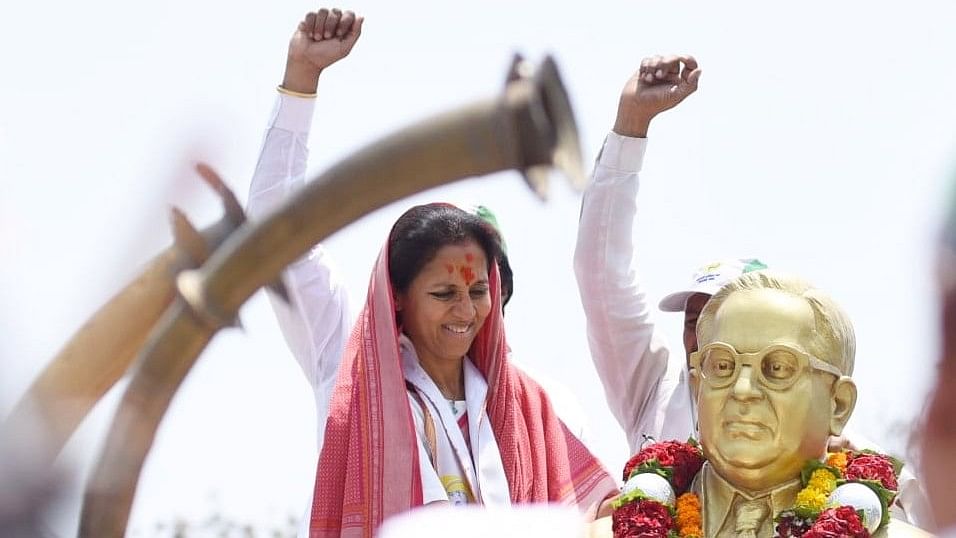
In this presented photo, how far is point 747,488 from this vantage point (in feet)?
13.3

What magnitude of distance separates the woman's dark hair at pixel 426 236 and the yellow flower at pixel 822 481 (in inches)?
57.5

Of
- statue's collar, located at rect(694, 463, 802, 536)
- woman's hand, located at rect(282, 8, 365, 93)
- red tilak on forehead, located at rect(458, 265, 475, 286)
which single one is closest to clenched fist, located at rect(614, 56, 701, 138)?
red tilak on forehead, located at rect(458, 265, 475, 286)

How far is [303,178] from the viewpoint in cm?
500

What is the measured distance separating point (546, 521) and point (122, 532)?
0.73 meters

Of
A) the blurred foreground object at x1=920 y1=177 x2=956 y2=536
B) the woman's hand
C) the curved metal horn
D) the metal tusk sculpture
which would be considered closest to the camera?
the blurred foreground object at x1=920 y1=177 x2=956 y2=536

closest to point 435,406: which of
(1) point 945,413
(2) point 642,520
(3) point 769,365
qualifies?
(2) point 642,520

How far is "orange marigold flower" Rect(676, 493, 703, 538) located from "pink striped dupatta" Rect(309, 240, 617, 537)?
0.80 m

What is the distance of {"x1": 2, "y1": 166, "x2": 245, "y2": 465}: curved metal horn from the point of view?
2.02 meters

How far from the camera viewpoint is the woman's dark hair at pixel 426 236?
16.4 feet

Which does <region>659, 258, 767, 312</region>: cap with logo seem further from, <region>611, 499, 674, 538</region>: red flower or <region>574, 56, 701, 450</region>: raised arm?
<region>611, 499, 674, 538</region>: red flower

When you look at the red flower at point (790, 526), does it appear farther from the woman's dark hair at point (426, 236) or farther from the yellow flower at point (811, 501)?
the woman's dark hair at point (426, 236)

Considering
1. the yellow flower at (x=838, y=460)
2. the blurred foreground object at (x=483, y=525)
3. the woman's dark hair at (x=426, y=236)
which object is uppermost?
the woman's dark hair at (x=426, y=236)

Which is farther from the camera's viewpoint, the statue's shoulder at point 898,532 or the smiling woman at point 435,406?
the smiling woman at point 435,406

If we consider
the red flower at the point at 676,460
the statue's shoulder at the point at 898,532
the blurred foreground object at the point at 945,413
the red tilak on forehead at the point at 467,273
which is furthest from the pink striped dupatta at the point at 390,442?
the blurred foreground object at the point at 945,413
